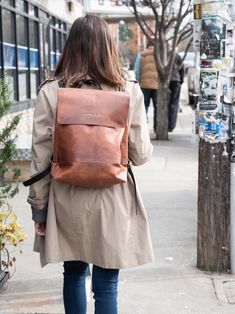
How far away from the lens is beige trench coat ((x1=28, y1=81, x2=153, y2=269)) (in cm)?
286

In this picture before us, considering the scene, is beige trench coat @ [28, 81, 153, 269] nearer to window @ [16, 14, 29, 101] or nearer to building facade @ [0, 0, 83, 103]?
building facade @ [0, 0, 83, 103]

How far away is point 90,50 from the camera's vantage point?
2855 mm

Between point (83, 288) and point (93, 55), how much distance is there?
1213 millimetres

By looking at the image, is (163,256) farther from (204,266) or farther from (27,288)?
(27,288)

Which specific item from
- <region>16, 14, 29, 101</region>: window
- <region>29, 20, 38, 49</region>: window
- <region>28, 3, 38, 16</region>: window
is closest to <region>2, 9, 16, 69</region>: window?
<region>16, 14, 29, 101</region>: window

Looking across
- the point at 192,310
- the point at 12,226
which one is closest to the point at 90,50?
the point at 12,226

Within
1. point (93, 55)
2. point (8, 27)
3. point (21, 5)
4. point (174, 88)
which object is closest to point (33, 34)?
point (21, 5)

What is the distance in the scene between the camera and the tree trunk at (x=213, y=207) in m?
4.29

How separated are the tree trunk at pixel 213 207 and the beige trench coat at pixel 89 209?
142 cm

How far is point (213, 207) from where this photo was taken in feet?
14.4

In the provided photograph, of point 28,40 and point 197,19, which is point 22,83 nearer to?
point 28,40

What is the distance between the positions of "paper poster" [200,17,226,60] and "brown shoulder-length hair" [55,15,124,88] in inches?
54.9

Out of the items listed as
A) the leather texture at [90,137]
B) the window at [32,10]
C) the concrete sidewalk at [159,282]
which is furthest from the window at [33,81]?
the leather texture at [90,137]

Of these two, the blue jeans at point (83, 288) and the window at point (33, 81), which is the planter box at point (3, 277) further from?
the window at point (33, 81)
